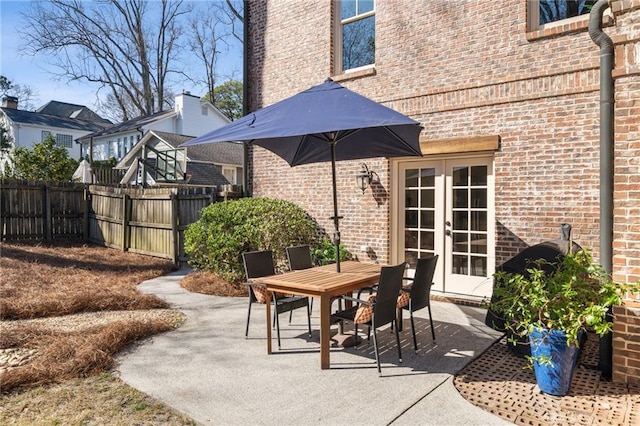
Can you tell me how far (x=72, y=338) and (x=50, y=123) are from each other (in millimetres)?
35436

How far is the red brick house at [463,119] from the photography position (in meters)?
5.42

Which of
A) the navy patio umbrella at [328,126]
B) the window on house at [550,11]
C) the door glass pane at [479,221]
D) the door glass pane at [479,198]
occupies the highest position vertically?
the window on house at [550,11]

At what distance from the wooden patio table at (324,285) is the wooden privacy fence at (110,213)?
204 inches

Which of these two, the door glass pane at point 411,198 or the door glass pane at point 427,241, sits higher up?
the door glass pane at point 411,198

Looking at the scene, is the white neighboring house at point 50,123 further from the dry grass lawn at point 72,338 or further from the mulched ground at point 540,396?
the mulched ground at point 540,396

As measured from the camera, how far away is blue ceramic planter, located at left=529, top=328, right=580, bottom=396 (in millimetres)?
3328

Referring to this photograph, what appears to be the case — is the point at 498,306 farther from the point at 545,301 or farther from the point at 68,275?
the point at 68,275

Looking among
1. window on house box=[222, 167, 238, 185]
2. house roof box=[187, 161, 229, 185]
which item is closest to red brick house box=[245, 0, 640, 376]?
house roof box=[187, 161, 229, 185]

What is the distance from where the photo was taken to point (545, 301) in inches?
133

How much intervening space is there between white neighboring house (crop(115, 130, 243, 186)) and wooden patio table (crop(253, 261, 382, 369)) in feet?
47.5


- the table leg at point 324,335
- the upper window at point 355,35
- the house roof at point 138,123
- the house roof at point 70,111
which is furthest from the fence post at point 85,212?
the house roof at point 70,111

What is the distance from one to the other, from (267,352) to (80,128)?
3734 cm

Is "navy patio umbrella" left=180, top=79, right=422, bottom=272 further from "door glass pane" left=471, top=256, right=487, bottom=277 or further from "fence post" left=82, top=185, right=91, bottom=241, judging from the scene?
"fence post" left=82, top=185, right=91, bottom=241

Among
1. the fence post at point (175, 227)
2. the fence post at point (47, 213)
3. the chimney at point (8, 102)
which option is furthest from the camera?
the chimney at point (8, 102)
